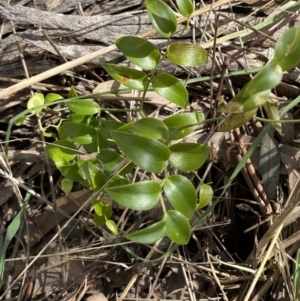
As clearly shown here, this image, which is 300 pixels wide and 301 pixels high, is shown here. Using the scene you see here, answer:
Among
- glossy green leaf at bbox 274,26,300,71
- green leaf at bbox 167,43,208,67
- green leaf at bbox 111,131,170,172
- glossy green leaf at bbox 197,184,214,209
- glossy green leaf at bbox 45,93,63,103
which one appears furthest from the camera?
glossy green leaf at bbox 45,93,63,103

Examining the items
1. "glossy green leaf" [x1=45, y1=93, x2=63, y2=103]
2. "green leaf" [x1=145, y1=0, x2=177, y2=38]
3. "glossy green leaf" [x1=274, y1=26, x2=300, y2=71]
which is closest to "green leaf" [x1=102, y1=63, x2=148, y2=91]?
"green leaf" [x1=145, y1=0, x2=177, y2=38]

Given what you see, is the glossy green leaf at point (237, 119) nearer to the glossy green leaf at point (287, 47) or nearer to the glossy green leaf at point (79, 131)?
the glossy green leaf at point (287, 47)

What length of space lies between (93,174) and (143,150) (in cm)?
21

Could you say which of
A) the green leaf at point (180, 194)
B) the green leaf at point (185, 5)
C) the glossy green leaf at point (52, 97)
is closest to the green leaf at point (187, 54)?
the green leaf at point (185, 5)

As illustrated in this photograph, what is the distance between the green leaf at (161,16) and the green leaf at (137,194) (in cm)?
31

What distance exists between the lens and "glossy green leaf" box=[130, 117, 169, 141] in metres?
0.94

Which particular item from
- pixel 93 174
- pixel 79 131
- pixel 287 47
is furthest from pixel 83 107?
pixel 287 47

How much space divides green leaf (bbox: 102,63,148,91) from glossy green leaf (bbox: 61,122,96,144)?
142mm

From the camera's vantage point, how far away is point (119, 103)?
1.33 metres

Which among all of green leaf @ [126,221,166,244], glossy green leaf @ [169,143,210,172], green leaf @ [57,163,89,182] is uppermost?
glossy green leaf @ [169,143,210,172]

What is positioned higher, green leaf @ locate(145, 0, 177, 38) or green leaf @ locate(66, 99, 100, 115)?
green leaf @ locate(145, 0, 177, 38)

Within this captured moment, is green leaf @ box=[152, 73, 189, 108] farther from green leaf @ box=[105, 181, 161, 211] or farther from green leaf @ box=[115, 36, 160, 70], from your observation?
green leaf @ box=[105, 181, 161, 211]

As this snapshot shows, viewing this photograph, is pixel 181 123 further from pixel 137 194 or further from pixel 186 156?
pixel 137 194

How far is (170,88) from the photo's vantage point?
3.38 feet
